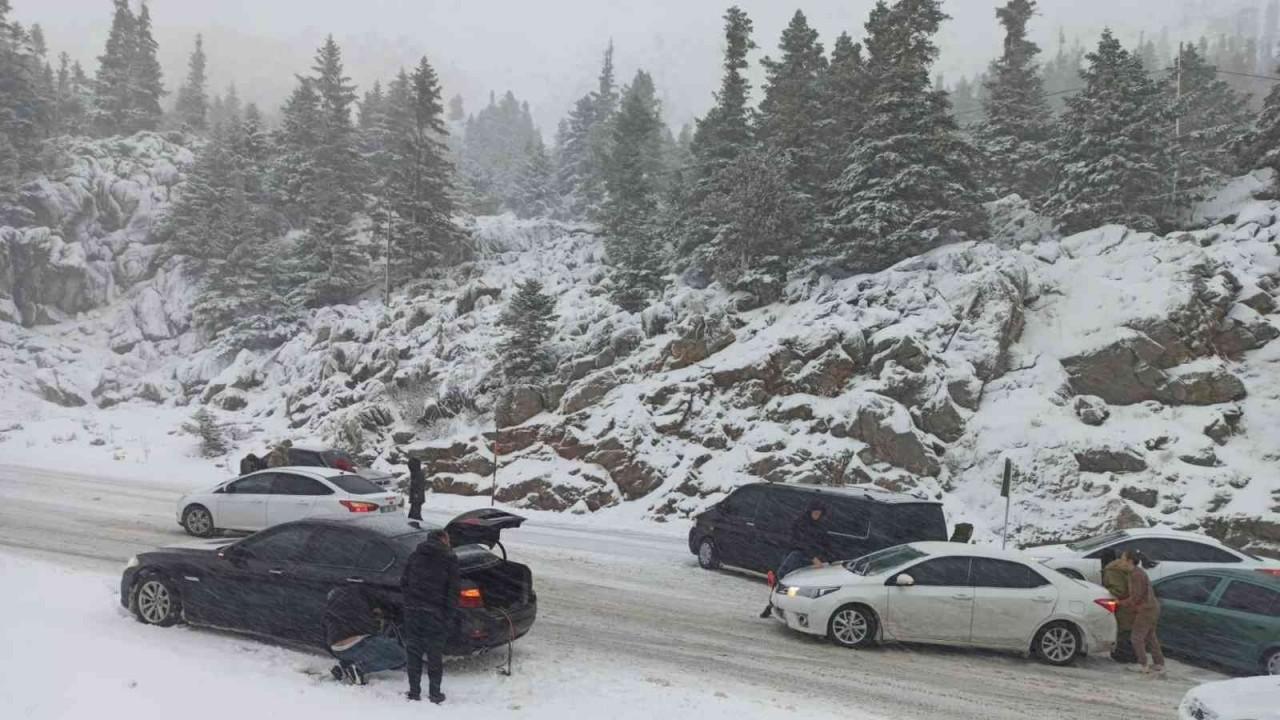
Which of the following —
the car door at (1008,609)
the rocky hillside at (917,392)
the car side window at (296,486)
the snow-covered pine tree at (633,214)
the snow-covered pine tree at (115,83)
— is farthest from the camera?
the snow-covered pine tree at (115,83)

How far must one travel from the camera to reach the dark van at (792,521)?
38.2 feet

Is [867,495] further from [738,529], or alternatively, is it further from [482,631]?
[482,631]

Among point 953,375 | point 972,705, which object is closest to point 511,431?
point 953,375

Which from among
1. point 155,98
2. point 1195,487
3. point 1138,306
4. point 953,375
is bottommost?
point 1195,487

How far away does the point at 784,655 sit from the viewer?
8.76 meters

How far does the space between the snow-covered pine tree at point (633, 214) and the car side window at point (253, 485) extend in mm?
16892

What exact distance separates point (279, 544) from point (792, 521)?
8.19 meters

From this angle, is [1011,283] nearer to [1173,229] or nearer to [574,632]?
[1173,229]

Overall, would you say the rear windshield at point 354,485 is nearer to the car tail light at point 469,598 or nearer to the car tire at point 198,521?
the car tire at point 198,521

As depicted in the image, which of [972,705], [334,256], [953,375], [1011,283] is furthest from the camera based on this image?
[334,256]

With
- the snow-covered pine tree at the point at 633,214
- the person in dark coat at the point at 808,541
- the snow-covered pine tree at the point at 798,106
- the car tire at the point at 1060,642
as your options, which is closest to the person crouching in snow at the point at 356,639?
the person in dark coat at the point at 808,541

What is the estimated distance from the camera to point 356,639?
6.94 meters

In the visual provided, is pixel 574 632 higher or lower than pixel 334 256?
lower

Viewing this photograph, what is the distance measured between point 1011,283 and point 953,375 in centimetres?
438
